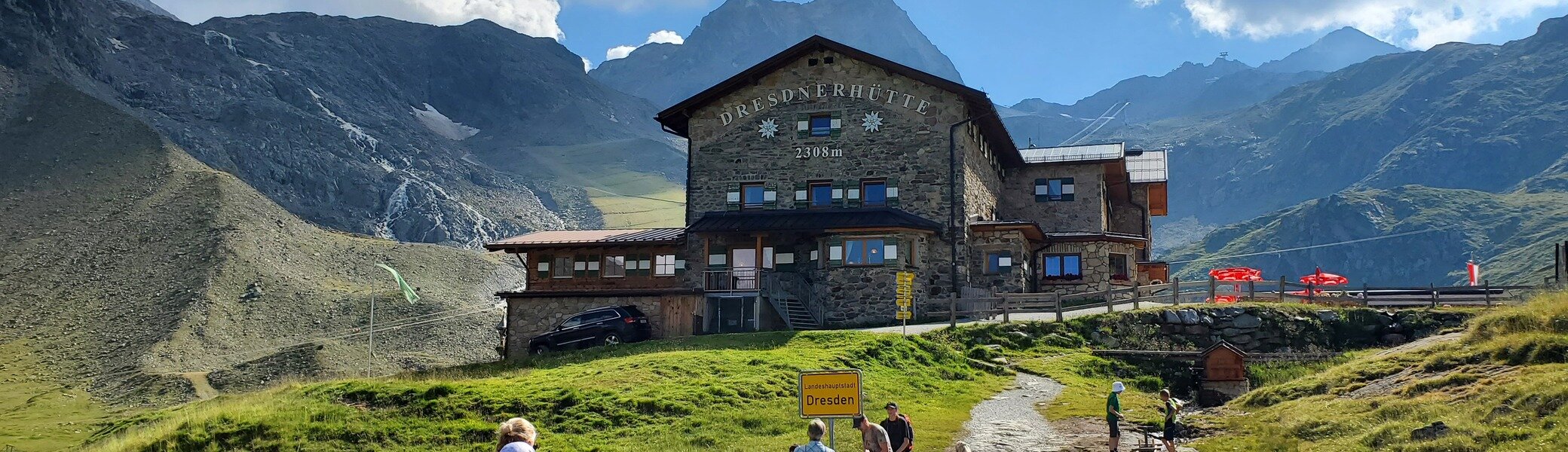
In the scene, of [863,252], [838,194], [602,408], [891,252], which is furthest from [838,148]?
[602,408]

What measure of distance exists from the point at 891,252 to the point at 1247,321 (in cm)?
1141

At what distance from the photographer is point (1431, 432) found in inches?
700

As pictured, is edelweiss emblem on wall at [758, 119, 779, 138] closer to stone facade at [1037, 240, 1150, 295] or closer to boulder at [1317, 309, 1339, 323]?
stone facade at [1037, 240, 1150, 295]

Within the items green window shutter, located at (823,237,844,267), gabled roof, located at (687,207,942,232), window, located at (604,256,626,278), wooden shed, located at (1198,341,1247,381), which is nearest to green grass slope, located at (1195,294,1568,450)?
wooden shed, located at (1198,341,1247,381)

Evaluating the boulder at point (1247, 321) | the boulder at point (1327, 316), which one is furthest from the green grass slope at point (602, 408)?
the boulder at point (1327, 316)

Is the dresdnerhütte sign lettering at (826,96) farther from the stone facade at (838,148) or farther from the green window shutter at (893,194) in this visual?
the green window shutter at (893,194)

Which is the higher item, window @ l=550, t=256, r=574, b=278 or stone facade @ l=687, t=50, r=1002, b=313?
stone facade @ l=687, t=50, r=1002, b=313

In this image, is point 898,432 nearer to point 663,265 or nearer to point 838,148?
point 838,148

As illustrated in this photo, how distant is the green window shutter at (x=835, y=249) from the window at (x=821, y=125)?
5061 millimetres

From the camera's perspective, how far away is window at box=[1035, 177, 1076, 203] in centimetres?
5581

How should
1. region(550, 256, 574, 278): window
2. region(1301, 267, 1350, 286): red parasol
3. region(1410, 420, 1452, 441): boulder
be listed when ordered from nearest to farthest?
region(1410, 420, 1452, 441): boulder, region(550, 256, 574, 278): window, region(1301, 267, 1350, 286): red parasol

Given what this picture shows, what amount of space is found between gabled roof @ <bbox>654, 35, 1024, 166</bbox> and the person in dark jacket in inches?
1069

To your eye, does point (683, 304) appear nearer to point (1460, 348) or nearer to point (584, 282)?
point (584, 282)

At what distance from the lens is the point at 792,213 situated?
4444 cm
